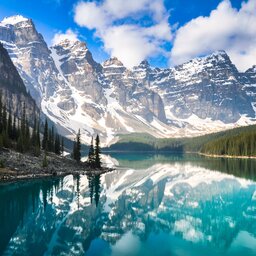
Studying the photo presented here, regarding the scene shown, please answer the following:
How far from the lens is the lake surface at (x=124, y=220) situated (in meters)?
32.5

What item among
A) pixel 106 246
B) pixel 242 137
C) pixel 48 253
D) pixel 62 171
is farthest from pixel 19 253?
pixel 242 137

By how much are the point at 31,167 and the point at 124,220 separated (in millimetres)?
49404

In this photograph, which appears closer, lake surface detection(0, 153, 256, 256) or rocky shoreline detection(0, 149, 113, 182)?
lake surface detection(0, 153, 256, 256)

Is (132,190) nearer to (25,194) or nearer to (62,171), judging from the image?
(25,194)

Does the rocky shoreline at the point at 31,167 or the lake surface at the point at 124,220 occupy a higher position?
the rocky shoreline at the point at 31,167

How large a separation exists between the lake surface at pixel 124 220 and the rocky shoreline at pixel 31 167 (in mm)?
6820

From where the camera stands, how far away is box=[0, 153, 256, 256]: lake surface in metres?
32.5

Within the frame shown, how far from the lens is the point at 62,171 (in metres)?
97.3

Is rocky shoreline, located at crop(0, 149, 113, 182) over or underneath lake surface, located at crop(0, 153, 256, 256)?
over

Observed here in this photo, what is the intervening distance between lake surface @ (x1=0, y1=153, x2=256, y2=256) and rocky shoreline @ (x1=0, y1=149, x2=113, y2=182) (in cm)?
682

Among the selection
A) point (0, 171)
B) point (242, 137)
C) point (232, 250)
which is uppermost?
point (242, 137)

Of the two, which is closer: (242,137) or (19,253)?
(19,253)

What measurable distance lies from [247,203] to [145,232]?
25775 millimetres

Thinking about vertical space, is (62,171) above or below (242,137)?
below
